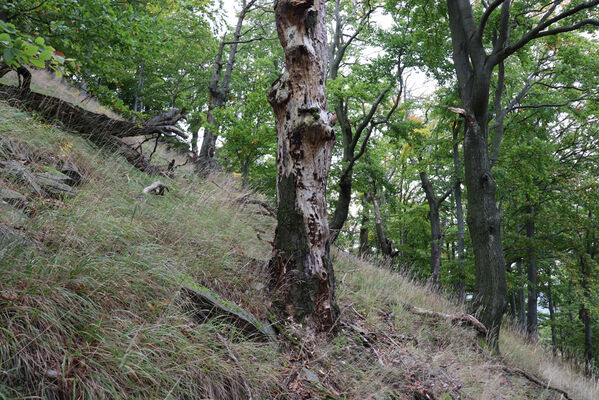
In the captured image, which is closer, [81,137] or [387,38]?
[81,137]

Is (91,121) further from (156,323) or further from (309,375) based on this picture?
(309,375)

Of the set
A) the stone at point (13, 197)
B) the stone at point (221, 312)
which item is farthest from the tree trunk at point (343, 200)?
the stone at point (13, 197)

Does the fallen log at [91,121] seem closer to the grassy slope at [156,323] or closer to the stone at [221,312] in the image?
the grassy slope at [156,323]

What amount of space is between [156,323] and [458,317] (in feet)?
16.1

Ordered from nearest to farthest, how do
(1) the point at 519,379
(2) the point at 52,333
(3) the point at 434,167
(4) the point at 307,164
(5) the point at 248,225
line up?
(2) the point at 52,333, (4) the point at 307,164, (1) the point at 519,379, (5) the point at 248,225, (3) the point at 434,167

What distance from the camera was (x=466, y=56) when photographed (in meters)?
6.64

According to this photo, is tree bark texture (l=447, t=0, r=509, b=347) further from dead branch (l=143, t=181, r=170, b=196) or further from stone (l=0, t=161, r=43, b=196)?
stone (l=0, t=161, r=43, b=196)

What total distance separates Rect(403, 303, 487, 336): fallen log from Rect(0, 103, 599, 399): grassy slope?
19 cm

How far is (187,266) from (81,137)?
3.74 metres

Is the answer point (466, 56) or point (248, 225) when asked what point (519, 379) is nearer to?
point (248, 225)

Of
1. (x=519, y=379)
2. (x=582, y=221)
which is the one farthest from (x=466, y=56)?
(x=582, y=221)

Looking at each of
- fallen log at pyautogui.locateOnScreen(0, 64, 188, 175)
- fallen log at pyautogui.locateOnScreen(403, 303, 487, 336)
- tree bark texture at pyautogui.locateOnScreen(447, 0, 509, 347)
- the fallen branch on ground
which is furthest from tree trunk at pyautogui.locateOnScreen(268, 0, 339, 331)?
tree bark texture at pyautogui.locateOnScreen(447, 0, 509, 347)

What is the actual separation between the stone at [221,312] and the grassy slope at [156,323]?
118 millimetres

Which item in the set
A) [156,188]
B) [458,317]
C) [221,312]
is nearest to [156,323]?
[221,312]
